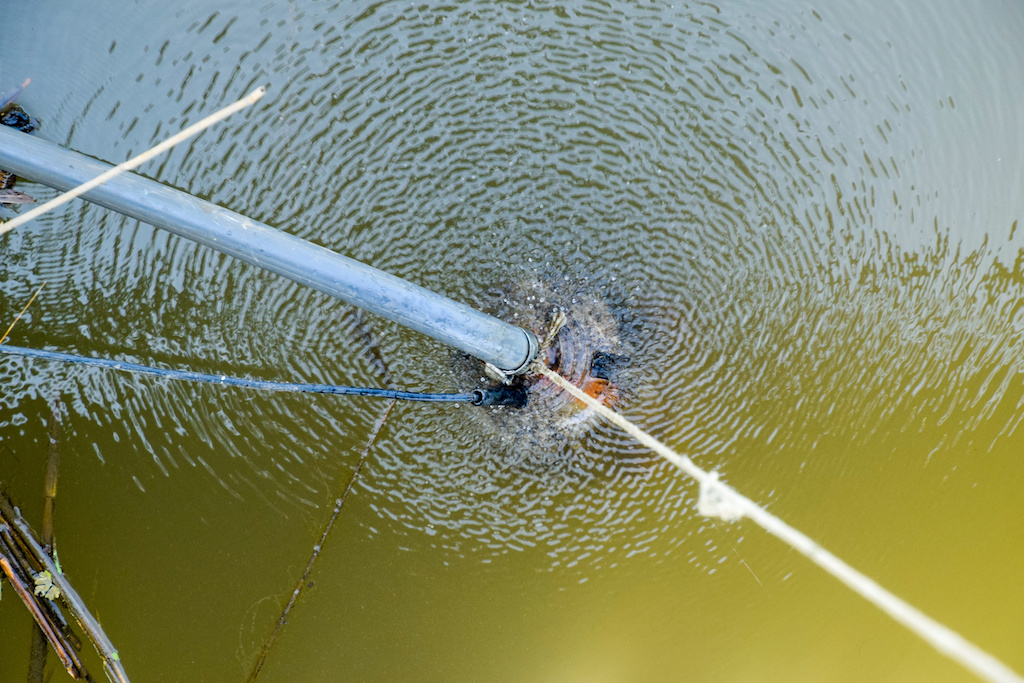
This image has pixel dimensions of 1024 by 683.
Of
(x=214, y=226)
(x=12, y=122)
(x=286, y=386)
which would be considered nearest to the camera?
(x=214, y=226)

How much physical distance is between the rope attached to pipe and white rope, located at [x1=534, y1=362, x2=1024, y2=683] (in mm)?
210

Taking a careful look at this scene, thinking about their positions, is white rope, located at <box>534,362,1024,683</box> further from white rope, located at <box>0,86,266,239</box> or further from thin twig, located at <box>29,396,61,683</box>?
thin twig, located at <box>29,396,61,683</box>

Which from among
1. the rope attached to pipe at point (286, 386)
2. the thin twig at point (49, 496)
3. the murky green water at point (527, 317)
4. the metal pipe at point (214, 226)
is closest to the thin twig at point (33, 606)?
the thin twig at point (49, 496)

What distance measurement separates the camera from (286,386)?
1.94 metres

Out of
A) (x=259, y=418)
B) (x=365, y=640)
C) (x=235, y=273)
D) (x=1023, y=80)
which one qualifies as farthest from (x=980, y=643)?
(x=235, y=273)

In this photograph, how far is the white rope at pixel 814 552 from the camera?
2.43m

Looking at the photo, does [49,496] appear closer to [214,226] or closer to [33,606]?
[33,606]

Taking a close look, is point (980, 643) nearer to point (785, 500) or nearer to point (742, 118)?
point (785, 500)

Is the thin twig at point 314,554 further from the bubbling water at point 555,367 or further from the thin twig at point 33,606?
the thin twig at point 33,606

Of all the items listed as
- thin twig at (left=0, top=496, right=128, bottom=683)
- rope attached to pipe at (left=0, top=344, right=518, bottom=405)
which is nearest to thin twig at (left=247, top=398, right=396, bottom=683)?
rope attached to pipe at (left=0, top=344, right=518, bottom=405)

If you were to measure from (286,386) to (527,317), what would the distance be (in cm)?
90

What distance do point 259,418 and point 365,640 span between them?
97cm

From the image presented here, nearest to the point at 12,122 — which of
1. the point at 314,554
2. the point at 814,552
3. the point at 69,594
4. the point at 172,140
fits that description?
the point at 172,140

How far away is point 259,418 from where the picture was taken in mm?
2404
